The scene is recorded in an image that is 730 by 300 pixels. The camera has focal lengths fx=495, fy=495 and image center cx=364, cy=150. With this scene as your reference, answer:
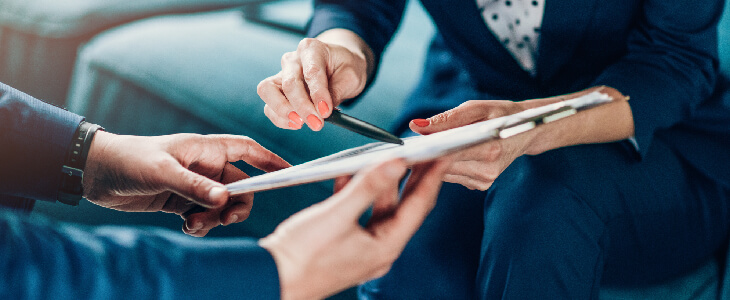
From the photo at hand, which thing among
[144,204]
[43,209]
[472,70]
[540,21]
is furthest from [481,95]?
[43,209]

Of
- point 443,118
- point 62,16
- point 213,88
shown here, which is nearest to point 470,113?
point 443,118

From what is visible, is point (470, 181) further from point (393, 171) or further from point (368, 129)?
point (393, 171)

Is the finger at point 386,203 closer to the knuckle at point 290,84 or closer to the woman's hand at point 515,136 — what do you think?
the woman's hand at point 515,136

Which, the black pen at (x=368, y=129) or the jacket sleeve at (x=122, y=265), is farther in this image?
the black pen at (x=368, y=129)

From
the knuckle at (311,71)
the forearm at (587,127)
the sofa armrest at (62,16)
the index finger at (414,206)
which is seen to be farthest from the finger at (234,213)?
the sofa armrest at (62,16)

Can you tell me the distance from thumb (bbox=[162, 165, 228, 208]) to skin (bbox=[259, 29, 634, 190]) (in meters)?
0.14

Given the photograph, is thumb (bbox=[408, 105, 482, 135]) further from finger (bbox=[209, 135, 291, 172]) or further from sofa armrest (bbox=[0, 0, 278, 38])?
sofa armrest (bbox=[0, 0, 278, 38])

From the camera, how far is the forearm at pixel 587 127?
71cm

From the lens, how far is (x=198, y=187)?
59 centimetres

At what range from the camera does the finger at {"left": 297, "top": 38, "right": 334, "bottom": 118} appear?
677 mm

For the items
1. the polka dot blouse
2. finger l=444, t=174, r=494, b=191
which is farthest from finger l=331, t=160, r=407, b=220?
the polka dot blouse

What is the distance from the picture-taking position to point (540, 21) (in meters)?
0.86

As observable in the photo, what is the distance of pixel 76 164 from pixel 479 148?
57 cm

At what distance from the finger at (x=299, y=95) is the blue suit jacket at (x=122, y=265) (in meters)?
0.24
